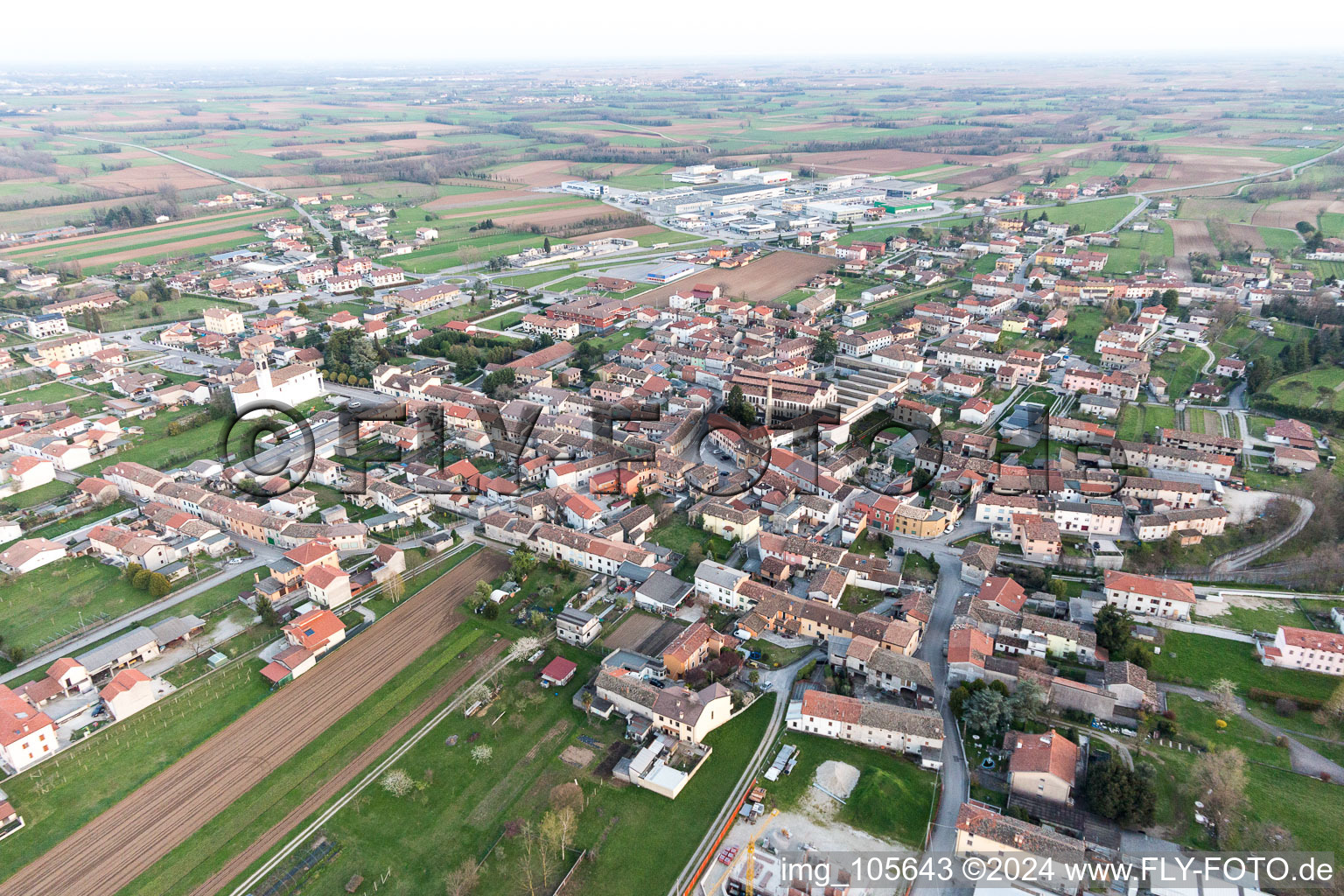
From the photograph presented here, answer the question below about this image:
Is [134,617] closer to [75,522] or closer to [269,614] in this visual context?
[269,614]

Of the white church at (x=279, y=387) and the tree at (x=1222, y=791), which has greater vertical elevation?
the white church at (x=279, y=387)

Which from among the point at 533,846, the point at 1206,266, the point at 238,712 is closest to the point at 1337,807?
the point at 533,846

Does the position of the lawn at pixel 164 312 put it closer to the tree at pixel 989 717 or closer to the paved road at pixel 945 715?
the paved road at pixel 945 715

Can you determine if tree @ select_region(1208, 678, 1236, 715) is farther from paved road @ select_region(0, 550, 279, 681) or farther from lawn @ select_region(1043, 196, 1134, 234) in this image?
lawn @ select_region(1043, 196, 1134, 234)

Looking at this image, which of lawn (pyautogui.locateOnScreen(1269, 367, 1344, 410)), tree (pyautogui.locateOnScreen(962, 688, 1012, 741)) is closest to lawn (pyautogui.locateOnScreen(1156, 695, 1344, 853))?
tree (pyautogui.locateOnScreen(962, 688, 1012, 741))

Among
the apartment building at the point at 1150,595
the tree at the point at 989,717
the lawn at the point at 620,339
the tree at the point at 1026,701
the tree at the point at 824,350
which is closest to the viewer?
the tree at the point at 989,717

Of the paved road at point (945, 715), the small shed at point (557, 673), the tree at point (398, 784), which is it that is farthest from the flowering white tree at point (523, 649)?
the paved road at point (945, 715)

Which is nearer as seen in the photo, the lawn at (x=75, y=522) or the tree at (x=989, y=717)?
the tree at (x=989, y=717)
